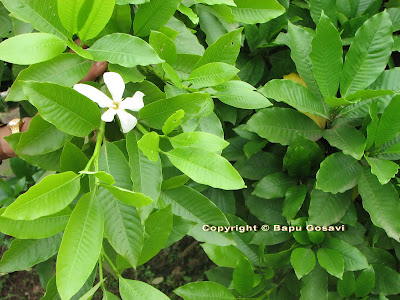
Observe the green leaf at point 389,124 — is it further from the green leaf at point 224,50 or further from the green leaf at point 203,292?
the green leaf at point 203,292

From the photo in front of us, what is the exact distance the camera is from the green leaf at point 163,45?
2.22 ft

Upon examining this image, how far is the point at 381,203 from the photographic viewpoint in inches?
37.3

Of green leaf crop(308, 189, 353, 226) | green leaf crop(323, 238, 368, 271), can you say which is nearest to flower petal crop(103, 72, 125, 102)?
green leaf crop(308, 189, 353, 226)

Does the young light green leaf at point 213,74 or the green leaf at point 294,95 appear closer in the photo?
the young light green leaf at point 213,74

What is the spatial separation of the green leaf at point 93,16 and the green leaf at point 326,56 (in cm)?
51

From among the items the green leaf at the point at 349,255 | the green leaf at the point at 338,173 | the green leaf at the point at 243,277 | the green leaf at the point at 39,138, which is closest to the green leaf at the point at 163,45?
the green leaf at the point at 39,138

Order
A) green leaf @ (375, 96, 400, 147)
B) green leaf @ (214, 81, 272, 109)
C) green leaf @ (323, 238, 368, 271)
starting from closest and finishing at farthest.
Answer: green leaf @ (214, 81, 272, 109) → green leaf @ (375, 96, 400, 147) → green leaf @ (323, 238, 368, 271)

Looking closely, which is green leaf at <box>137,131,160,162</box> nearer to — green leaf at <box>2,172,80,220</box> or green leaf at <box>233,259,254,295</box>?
green leaf at <box>2,172,80,220</box>

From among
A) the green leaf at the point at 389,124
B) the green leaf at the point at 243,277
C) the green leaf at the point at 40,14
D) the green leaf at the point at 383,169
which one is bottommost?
the green leaf at the point at 243,277

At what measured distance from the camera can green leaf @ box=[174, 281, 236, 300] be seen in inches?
39.7

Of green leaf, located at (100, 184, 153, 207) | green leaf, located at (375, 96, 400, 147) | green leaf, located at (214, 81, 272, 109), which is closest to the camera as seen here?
green leaf, located at (100, 184, 153, 207)

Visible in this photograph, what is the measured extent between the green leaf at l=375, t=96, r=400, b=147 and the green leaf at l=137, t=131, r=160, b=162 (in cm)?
58

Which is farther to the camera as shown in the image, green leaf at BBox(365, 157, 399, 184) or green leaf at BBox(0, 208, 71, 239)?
green leaf at BBox(365, 157, 399, 184)

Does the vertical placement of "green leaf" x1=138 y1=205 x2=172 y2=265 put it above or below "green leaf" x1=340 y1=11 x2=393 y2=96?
below
